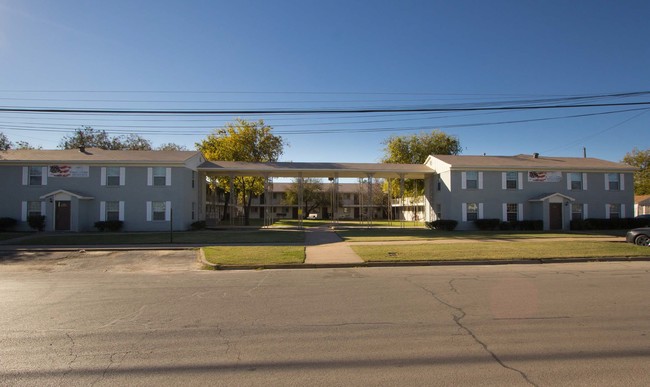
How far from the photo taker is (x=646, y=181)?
66.1 m

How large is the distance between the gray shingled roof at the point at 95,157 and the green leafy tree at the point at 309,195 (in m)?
38.2

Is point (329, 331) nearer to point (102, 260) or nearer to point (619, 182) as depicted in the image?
point (102, 260)

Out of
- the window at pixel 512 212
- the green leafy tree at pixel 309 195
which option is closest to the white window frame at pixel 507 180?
the window at pixel 512 212

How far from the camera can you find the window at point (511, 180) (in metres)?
34.3

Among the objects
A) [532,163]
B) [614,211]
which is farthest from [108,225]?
[614,211]

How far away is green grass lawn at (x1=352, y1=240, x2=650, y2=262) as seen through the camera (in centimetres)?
1557

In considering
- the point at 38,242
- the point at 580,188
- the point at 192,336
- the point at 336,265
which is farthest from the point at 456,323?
the point at 580,188

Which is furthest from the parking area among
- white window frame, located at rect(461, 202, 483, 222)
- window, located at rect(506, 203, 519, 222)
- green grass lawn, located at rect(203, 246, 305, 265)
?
window, located at rect(506, 203, 519, 222)

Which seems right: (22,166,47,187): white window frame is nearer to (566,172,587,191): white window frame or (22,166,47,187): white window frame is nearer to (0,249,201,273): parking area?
(0,249,201,273): parking area

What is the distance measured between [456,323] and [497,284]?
13.9 ft

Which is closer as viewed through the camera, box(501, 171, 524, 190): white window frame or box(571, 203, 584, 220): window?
box(501, 171, 524, 190): white window frame

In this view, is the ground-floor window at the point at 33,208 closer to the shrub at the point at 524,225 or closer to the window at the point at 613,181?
the shrub at the point at 524,225

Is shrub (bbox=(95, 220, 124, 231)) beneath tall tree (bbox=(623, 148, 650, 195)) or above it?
beneath

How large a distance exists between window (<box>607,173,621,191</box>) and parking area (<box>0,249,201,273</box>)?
3383cm
